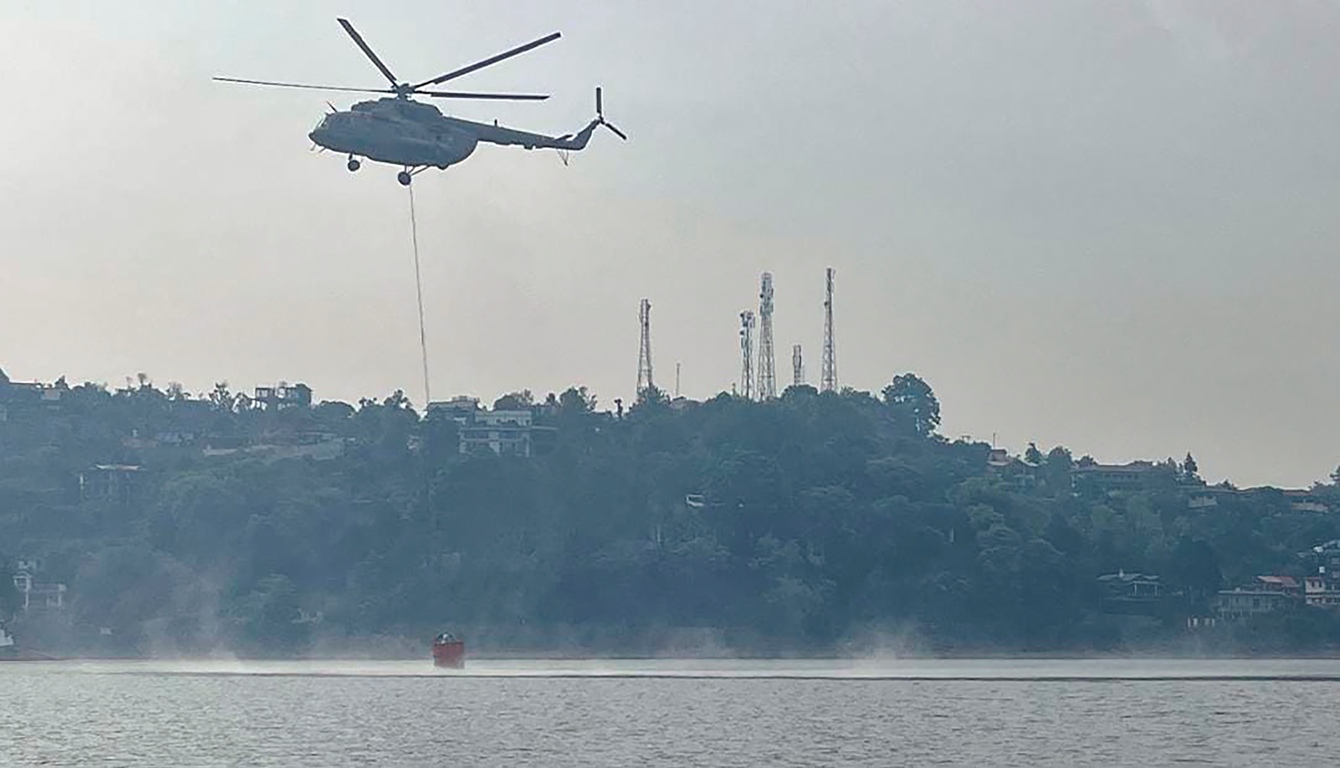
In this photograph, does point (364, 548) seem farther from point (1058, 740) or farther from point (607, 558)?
point (1058, 740)

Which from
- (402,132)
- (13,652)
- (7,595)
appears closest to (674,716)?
(402,132)

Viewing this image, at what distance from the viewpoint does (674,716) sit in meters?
106

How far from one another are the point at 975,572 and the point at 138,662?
57520mm

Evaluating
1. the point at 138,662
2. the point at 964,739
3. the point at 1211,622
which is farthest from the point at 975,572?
the point at 964,739

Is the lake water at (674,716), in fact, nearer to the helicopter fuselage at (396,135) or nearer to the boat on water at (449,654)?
the boat on water at (449,654)

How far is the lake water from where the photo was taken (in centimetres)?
8644

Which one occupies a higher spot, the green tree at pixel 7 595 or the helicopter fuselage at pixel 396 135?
the helicopter fuselage at pixel 396 135

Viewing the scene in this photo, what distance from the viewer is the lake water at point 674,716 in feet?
284

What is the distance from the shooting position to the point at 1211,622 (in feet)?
624

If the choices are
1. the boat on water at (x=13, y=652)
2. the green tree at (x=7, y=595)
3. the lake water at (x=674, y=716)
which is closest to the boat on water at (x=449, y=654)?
the lake water at (x=674, y=716)

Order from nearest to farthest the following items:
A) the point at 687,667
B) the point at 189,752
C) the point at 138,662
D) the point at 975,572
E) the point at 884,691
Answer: the point at 189,752 → the point at 884,691 → the point at 687,667 → the point at 138,662 → the point at 975,572

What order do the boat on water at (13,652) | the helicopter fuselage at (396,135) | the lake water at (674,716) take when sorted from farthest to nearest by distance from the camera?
the boat on water at (13,652) → the helicopter fuselage at (396,135) → the lake water at (674,716)

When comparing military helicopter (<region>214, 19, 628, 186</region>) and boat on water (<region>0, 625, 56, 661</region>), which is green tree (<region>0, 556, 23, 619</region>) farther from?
military helicopter (<region>214, 19, 628, 186</region>)

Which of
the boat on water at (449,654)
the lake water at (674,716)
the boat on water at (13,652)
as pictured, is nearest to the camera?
the lake water at (674,716)
